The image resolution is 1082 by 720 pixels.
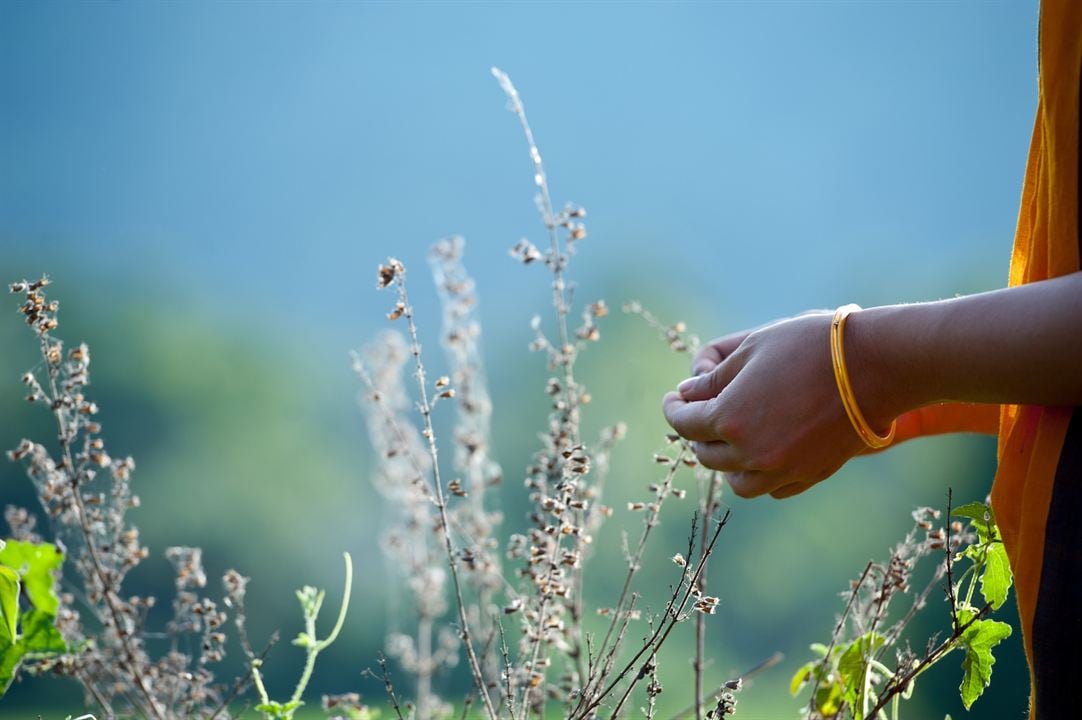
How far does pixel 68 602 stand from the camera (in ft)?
3.77

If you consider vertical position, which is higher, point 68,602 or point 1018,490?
point 1018,490

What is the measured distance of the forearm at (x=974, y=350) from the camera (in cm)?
60

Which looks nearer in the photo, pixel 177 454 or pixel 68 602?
pixel 68 602

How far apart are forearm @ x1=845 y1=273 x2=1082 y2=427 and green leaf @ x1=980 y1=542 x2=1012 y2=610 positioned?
30cm

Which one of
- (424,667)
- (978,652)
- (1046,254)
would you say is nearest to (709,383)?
(1046,254)

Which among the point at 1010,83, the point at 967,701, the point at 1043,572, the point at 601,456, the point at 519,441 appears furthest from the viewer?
the point at 519,441

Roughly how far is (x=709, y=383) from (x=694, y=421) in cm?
6

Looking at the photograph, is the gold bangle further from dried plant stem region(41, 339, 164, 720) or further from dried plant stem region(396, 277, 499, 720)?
dried plant stem region(41, 339, 164, 720)

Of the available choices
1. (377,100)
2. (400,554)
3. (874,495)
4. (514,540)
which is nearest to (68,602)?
(514,540)

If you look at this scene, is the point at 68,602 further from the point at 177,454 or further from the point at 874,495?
the point at 177,454

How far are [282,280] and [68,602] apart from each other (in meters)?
10.1

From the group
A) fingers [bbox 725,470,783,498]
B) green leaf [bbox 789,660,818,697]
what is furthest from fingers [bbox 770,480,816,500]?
green leaf [bbox 789,660,818,697]

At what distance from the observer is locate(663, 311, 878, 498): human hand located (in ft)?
2.31

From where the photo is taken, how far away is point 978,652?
908 millimetres
